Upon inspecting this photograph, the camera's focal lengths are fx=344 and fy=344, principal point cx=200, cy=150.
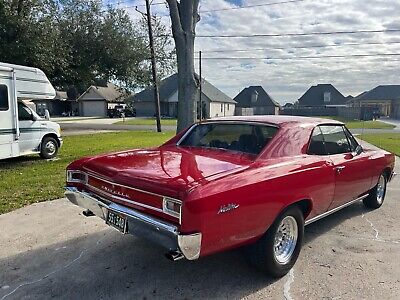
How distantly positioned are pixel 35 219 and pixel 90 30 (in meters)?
18.0

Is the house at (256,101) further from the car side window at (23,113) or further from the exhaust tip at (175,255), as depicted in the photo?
the exhaust tip at (175,255)

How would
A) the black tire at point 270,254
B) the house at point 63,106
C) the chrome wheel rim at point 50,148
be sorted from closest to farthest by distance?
1. the black tire at point 270,254
2. the chrome wheel rim at point 50,148
3. the house at point 63,106

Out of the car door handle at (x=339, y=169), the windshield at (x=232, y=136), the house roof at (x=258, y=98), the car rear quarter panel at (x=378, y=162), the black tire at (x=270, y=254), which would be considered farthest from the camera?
the house roof at (x=258, y=98)

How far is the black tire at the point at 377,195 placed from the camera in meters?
5.61

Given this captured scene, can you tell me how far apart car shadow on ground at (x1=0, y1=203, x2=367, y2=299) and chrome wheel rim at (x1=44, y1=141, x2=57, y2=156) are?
7277 mm

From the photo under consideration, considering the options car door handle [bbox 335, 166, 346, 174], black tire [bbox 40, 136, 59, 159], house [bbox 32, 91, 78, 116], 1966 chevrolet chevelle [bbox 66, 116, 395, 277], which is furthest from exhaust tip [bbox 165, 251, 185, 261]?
house [bbox 32, 91, 78, 116]

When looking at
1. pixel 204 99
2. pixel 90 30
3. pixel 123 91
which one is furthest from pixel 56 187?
pixel 204 99

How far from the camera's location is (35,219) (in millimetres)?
5102

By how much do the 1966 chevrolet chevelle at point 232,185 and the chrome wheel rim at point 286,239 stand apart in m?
0.01

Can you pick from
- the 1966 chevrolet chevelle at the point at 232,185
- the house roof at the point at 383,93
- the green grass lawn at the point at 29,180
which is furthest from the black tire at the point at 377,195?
the house roof at the point at 383,93

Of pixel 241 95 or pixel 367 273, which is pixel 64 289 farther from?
pixel 241 95

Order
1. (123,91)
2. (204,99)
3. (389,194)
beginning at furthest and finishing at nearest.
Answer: (204,99)
(123,91)
(389,194)

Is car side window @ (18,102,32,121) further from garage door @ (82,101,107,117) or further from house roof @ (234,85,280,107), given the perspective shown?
house roof @ (234,85,280,107)

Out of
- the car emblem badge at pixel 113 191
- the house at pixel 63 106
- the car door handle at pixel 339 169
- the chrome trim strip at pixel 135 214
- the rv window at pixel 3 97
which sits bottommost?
the chrome trim strip at pixel 135 214
